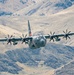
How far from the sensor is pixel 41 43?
197625 mm
